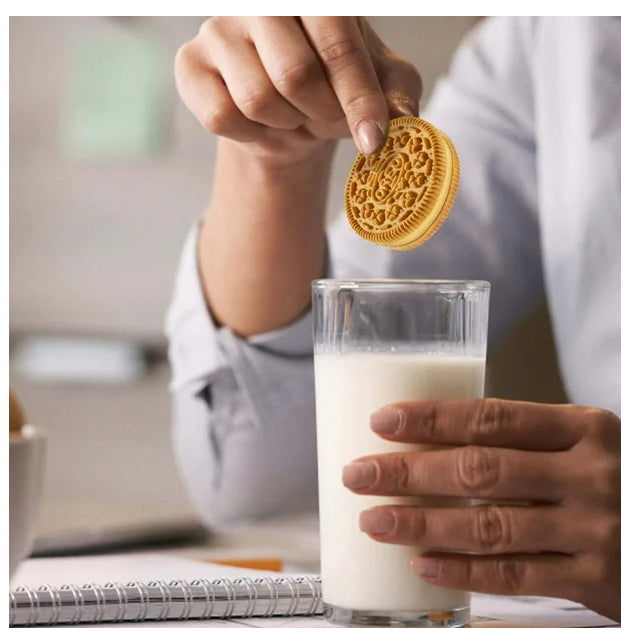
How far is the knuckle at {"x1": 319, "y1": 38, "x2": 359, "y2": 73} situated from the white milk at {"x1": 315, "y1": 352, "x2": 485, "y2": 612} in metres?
0.15

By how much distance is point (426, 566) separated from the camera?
1.41 ft

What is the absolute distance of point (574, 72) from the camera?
896 mm

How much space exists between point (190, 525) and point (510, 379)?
365mm

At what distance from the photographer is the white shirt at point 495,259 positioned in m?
0.83

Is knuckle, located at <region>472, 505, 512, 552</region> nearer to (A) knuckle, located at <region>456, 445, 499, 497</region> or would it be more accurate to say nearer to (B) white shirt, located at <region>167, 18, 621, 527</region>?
(A) knuckle, located at <region>456, 445, 499, 497</region>

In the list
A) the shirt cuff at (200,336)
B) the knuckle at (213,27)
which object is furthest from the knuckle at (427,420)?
the shirt cuff at (200,336)

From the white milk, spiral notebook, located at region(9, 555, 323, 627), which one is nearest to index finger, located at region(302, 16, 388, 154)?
the white milk

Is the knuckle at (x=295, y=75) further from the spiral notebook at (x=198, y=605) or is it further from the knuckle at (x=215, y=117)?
the spiral notebook at (x=198, y=605)

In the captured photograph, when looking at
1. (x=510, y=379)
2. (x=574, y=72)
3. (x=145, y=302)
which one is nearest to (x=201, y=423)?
(x=510, y=379)

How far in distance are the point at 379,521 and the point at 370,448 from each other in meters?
0.03

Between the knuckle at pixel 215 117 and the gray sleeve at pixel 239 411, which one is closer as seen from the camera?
the knuckle at pixel 215 117

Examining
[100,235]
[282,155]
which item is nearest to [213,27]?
[282,155]

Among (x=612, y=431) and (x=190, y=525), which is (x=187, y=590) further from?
(x=190, y=525)

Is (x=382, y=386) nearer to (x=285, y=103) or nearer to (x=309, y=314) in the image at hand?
(x=285, y=103)
